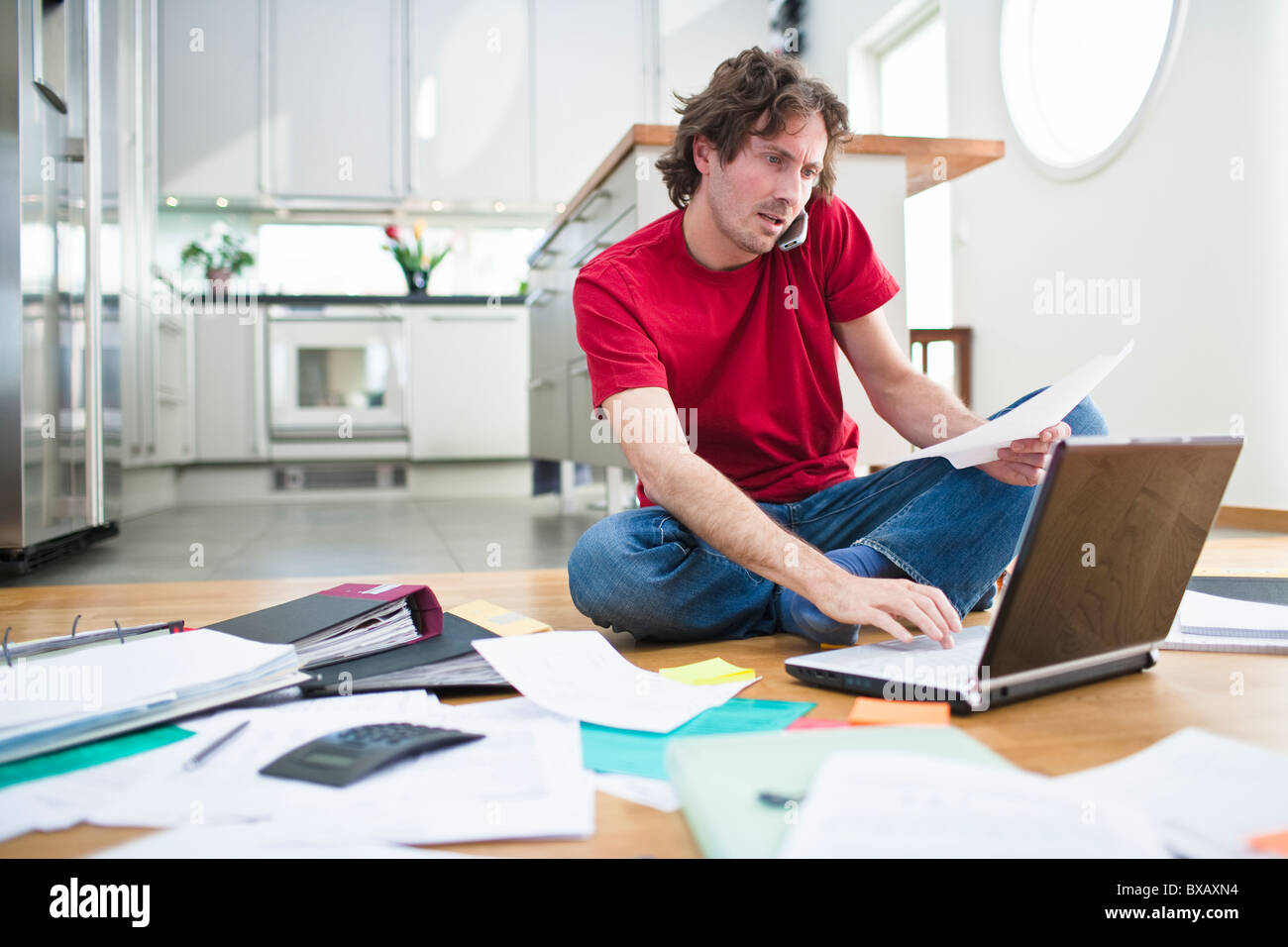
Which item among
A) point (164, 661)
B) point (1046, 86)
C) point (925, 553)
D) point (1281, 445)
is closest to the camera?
point (164, 661)

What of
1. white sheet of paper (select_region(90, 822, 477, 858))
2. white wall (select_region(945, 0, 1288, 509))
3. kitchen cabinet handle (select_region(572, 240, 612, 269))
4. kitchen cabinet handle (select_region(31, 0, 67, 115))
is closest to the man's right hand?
white sheet of paper (select_region(90, 822, 477, 858))

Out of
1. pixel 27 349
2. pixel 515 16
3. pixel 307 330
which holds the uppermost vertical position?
pixel 515 16

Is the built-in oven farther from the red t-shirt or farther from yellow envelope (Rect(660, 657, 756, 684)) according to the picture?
yellow envelope (Rect(660, 657, 756, 684))

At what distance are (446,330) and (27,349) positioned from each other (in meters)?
2.80

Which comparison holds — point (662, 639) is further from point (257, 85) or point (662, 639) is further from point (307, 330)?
point (257, 85)

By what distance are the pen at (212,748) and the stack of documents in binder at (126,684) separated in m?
0.06

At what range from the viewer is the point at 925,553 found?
4.10 feet

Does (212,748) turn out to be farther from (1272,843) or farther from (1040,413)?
(1040,413)

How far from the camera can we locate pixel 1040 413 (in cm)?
99

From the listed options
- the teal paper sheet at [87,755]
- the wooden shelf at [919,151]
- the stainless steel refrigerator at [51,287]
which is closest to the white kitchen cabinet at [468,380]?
the stainless steel refrigerator at [51,287]

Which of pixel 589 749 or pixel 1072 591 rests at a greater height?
pixel 1072 591

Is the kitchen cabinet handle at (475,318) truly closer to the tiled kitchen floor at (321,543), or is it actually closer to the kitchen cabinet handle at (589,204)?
the tiled kitchen floor at (321,543)

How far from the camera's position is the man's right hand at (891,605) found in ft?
3.04

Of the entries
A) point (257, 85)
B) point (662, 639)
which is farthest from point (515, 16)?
point (662, 639)
